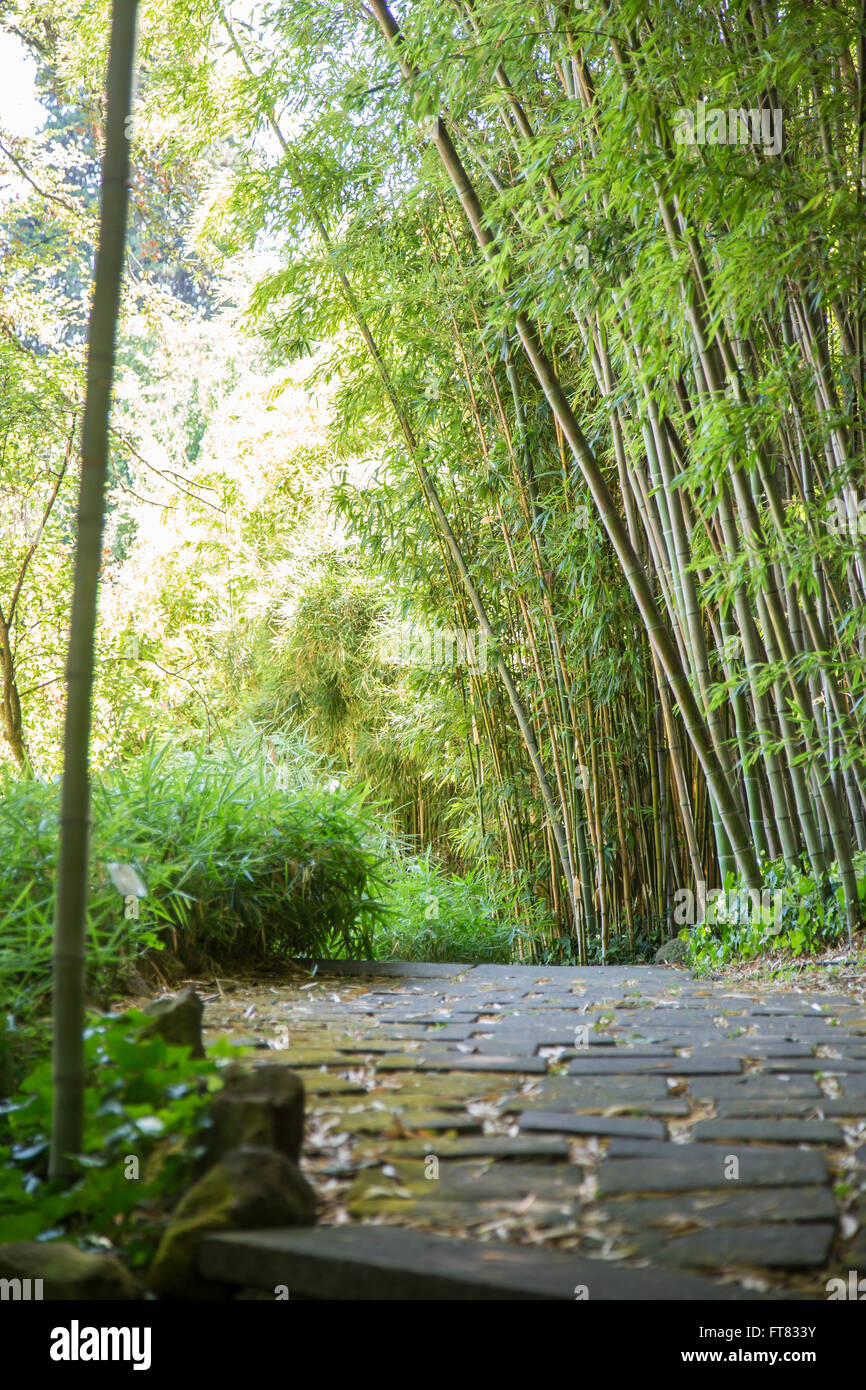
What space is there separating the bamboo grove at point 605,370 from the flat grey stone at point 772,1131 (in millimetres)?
1743

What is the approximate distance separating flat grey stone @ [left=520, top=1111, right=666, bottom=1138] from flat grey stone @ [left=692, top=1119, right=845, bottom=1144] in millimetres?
68

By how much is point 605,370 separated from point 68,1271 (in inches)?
139

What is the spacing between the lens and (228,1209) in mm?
1302

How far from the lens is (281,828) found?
11.4ft

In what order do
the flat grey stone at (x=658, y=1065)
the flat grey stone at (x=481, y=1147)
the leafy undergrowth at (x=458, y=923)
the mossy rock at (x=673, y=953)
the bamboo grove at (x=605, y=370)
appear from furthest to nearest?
the leafy undergrowth at (x=458, y=923)
the mossy rock at (x=673, y=953)
the bamboo grove at (x=605, y=370)
the flat grey stone at (x=658, y=1065)
the flat grey stone at (x=481, y=1147)

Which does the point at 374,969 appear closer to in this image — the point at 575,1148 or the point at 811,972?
the point at 811,972

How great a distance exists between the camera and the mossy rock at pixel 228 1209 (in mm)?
1295

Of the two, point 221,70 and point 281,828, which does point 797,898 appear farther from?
point 221,70

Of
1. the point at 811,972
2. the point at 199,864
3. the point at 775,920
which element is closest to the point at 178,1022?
the point at 199,864

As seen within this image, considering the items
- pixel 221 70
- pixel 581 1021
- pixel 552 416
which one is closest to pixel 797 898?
pixel 581 1021

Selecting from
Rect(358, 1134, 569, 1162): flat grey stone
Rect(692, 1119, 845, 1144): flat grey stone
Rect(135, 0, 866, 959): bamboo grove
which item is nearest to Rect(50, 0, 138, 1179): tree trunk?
Rect(358, 1134, 569, 1162): flat grey stone

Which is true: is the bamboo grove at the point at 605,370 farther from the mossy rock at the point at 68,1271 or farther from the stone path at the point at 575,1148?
the mossy rock at the point at 68,1271

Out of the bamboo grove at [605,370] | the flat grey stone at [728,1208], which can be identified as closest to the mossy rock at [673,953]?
the bamboo grove at [605,370]
